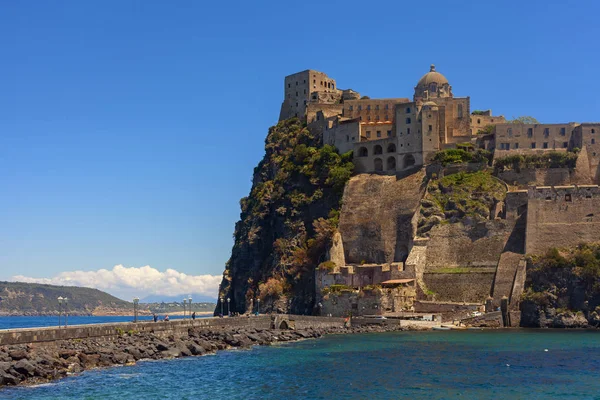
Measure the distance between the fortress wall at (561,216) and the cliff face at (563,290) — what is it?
2.04 meters

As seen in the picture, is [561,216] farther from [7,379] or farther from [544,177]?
[7,379]

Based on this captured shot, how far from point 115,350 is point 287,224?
51.8 meters

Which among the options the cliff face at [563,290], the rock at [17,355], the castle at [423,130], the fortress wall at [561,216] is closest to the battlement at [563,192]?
the fortress wall at [561,216]

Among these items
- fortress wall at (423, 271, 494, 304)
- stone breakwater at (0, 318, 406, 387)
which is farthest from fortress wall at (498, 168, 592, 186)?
stone breakwater at (0, 318, 406, 387)

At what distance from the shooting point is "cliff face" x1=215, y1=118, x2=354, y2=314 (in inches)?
3770

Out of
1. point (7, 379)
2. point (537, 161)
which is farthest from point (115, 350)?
point (537, 161)

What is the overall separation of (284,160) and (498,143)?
30477 millimetres

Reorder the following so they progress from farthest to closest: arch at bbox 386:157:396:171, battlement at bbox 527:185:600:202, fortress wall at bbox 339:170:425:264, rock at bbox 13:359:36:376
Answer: arch at bbox 386:157:396:171
fortress wall at bbox 339:170:425:264
battlement at bbox 527:185:600:202
rock at bbox 13:359:36:376

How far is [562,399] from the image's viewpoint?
37.8 meters

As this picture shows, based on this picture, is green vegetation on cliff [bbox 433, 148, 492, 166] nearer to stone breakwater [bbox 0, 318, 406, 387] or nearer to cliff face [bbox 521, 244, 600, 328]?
cliff face [bbox 521, 244, 600, 328]

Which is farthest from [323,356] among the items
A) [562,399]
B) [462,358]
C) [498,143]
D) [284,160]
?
[284,160]

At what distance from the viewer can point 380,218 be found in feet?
307

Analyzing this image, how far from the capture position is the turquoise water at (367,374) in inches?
1572

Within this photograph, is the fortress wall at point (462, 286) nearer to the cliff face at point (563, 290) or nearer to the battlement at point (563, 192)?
the cliff face at point (563, 290)
